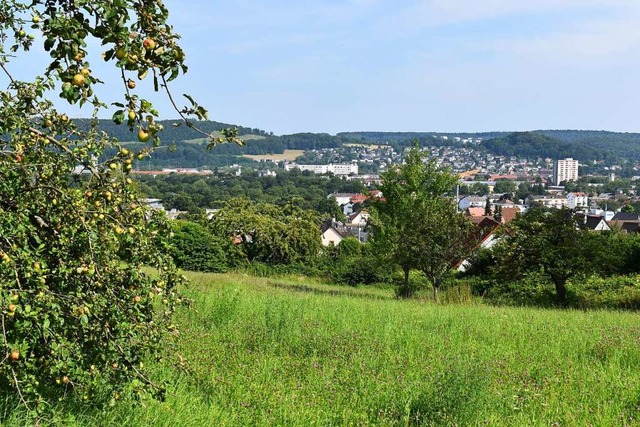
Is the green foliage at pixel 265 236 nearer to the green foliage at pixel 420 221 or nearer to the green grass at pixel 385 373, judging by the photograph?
the green foliage at pixel 420 221

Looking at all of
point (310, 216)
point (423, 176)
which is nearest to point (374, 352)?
point (423, 176)

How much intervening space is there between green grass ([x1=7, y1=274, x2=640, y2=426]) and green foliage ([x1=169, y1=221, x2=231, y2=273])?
21.4 meters

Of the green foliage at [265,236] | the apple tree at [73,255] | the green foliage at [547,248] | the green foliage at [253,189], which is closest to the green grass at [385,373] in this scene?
the apple tree at [73,255]

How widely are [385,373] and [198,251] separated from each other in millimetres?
26115

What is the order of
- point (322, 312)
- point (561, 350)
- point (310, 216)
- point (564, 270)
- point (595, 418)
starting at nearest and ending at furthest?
1. point (595, 418)
2. point (561, 350)
3. point (322, 312)
4. point (564, 270)
5. point (310, 216)

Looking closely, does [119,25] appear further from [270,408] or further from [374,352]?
[374,352]

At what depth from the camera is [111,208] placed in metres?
3.75

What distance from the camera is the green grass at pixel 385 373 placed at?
540 cm

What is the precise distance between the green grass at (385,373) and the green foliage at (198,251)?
21406 millimetres

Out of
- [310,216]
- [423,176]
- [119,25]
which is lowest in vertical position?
[310,216]

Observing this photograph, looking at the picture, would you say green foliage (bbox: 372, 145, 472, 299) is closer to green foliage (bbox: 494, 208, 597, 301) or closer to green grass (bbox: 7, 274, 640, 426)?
green foliage (bbox: 494, 208, 597, 301)

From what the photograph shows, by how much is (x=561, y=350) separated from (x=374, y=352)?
2449 millimetres

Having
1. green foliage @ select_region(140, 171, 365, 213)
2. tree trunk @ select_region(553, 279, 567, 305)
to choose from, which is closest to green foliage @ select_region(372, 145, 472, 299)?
tree trunk @ select_region(553, 279, 567, 305)

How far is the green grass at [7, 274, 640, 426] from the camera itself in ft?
17.7
